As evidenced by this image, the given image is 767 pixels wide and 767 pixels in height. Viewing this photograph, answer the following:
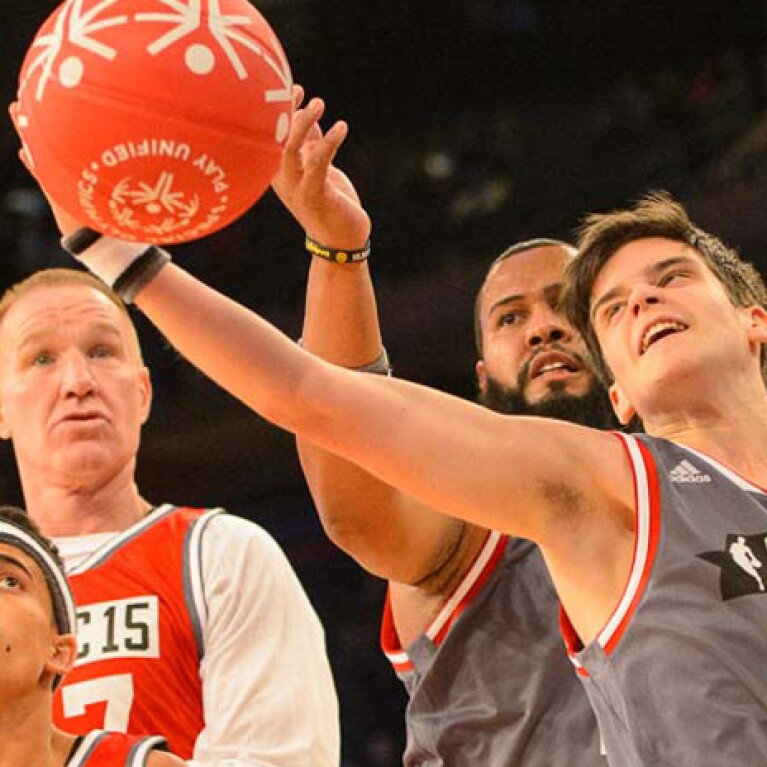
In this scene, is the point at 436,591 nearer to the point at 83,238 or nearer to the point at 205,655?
the point at 205,655

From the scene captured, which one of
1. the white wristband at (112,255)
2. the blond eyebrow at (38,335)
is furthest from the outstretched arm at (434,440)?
the blond eyebrow at (38,335)

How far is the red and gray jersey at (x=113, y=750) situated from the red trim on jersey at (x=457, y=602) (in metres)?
0.47

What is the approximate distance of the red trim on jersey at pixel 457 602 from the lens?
8.82ft

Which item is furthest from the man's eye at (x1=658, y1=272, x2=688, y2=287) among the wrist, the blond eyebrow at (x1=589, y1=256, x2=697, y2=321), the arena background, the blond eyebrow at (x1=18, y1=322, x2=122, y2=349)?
the arena background

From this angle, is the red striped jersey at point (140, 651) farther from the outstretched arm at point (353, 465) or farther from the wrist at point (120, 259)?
the wrist at point (120, 259)

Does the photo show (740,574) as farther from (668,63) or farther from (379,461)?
(668,63)

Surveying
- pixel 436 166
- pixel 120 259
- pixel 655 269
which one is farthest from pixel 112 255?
pixel 436 166

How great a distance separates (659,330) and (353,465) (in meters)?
0.60

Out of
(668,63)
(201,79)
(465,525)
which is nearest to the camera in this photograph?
(201,79)

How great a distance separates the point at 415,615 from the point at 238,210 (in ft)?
3.17

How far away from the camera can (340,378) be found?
2.06m

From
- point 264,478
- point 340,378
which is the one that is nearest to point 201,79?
point 340,378

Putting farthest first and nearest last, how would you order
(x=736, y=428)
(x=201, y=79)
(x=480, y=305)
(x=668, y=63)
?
(x=668, y=63)
(x=480, y=305)
(x=736, y=428)
(x=201, y=79)

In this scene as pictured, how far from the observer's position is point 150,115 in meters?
2.00
